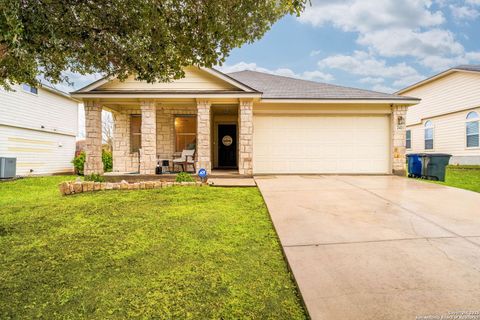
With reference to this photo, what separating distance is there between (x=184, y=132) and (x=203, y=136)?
2.69m

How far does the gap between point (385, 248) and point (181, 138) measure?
10.0 m

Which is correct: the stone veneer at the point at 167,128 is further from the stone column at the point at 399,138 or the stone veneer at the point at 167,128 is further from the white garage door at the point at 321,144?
the stone column at the point at 399,138

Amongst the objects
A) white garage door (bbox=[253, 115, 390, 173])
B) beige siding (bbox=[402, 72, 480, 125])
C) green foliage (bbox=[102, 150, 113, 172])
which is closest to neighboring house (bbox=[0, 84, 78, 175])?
green foliage (bbox=[102, 150, 113, 172])

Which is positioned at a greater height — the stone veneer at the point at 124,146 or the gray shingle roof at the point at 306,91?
the gray shingle roof at the point at 306,91

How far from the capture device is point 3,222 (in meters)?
4.45

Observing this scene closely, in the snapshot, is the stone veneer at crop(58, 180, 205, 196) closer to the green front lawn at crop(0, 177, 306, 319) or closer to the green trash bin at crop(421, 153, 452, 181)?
the green front lawn at crop(0, 177, 306, 319)

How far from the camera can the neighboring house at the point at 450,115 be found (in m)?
14.1

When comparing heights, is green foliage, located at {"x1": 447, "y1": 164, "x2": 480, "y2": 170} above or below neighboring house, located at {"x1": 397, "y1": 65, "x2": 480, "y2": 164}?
below

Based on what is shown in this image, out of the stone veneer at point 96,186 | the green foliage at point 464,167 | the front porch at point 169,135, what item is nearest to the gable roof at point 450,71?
the green foliage at point 464,167

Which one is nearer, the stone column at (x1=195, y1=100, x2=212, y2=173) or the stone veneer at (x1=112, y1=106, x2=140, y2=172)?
the stone column at (x1=195, y1=100, x2=212, y2=173)

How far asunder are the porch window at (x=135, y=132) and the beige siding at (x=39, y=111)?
4430 millimetres

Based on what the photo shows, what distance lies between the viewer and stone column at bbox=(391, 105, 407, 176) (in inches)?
391

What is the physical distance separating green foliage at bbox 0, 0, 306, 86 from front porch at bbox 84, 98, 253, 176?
4.58 meters

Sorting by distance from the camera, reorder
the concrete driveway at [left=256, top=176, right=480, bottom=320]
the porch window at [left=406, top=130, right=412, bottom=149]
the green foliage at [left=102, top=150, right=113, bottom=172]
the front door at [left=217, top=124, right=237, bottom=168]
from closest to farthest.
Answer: the concrete driveway at [left=256, top=176, right=480, bottom=320] → the front door at [left=217, top=124, right=237, bottom=168] → the green foliage at [left=102, top=150, right=113, bottom=172] → the porch window at [left=406, top=130, right=412, bottom=149]
